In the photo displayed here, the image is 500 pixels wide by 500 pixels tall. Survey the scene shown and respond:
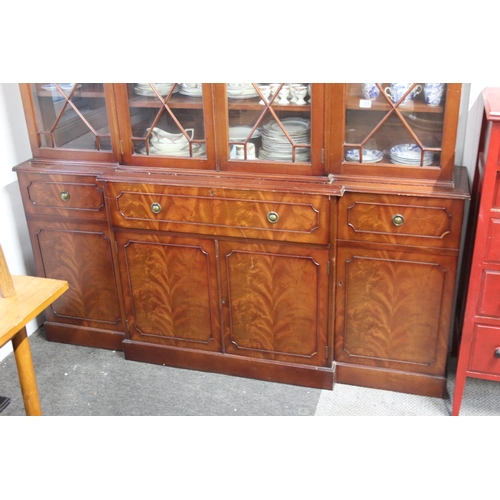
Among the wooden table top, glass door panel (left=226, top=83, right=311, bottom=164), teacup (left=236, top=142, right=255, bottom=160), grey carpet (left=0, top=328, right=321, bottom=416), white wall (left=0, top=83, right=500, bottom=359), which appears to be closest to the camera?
the wooden table top

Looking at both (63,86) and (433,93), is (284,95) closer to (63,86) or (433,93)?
(433,93)

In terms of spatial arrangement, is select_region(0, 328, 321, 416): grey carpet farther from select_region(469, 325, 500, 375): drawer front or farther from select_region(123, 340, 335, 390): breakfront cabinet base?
select_region(469, 325, 500, 375): drawer front

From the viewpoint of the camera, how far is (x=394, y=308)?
2.08 meters

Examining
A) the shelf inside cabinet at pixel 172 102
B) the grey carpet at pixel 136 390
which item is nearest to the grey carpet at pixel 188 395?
the grey carpet at pixel 136 390

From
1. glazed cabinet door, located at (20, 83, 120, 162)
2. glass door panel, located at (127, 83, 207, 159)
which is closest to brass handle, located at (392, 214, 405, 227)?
glass door panel, located at (127, 83, 207, 159)

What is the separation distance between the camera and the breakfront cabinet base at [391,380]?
2148 millimetres

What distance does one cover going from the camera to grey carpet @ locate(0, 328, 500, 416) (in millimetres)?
2129

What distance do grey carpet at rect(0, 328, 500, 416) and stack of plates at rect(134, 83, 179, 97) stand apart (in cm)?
108

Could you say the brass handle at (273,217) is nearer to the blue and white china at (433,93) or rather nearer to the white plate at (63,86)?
the blue and white china at (433,93)

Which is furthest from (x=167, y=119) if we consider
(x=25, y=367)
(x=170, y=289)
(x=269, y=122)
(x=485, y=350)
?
(x=485, y=350)

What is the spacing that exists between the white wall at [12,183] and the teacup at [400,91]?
1416 mm

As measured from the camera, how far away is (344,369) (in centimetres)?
223

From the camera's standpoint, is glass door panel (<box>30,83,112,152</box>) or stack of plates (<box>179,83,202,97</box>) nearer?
stack of plates (<box>179,83,202,97</box>)

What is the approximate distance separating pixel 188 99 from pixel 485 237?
1066 millimetres
